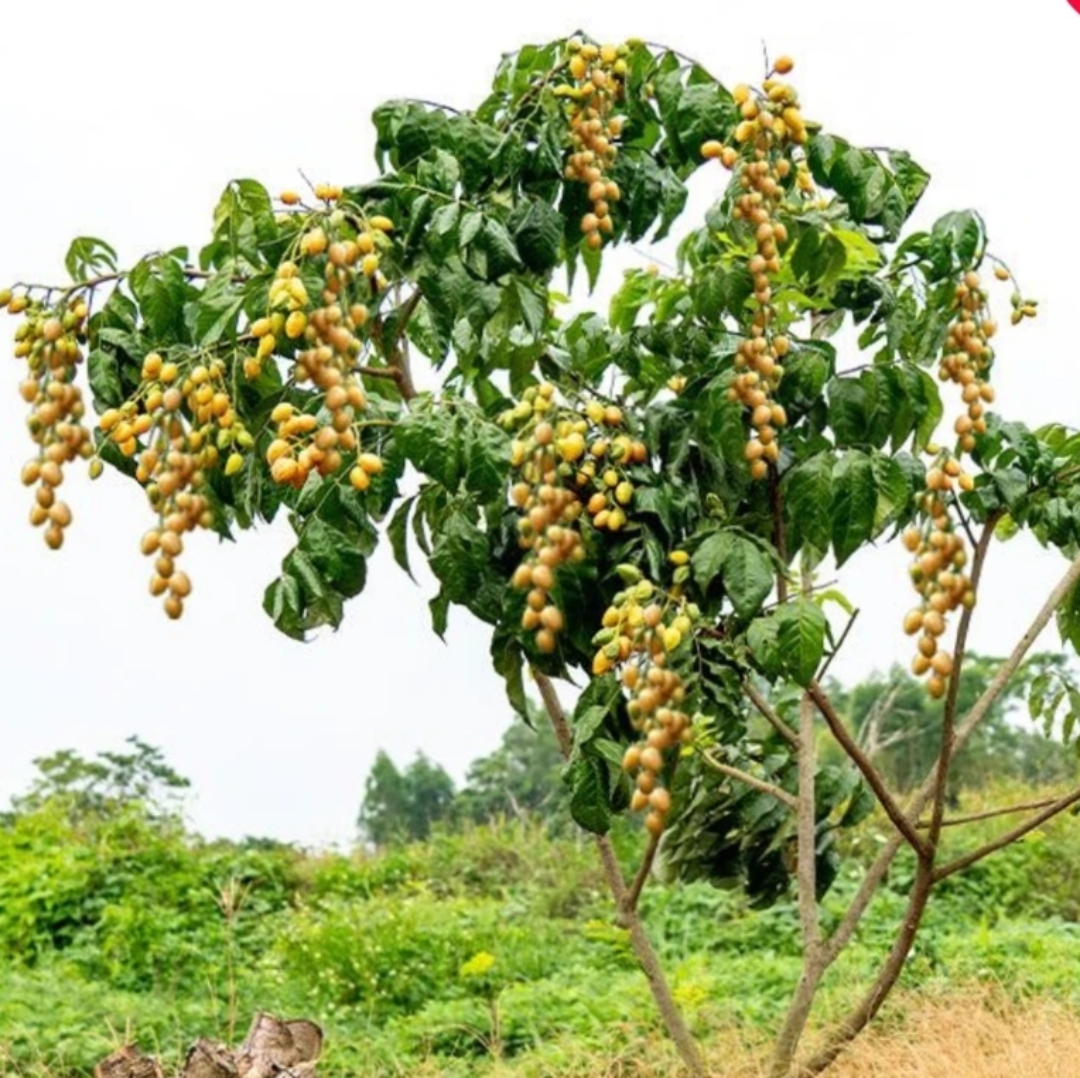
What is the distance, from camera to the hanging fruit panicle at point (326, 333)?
3.08 meters

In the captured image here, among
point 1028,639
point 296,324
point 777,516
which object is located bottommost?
point 1028,639

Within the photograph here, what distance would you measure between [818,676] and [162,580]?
1.47 metres

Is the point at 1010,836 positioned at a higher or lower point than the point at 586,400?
lower

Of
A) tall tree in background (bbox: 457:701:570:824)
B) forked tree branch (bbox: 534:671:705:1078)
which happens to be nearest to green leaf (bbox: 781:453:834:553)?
forked tree branch (bbox: 534:671:705:1078)

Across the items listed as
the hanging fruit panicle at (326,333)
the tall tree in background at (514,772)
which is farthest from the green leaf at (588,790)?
the tall tree in background at (514,772)

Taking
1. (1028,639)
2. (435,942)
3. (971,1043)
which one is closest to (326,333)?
(1028,639)

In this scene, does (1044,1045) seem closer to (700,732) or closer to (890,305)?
(700,732)

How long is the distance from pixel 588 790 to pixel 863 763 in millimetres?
754

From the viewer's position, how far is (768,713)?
411 cm

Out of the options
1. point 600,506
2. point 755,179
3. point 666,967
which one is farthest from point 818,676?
point 666,967

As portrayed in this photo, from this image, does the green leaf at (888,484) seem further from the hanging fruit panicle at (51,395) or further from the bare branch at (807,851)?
the hanging fruit panicle at (51,395)

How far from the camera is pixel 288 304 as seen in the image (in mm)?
3143

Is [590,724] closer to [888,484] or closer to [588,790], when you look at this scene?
[588,790]

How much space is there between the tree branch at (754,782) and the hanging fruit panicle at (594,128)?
117 cm
